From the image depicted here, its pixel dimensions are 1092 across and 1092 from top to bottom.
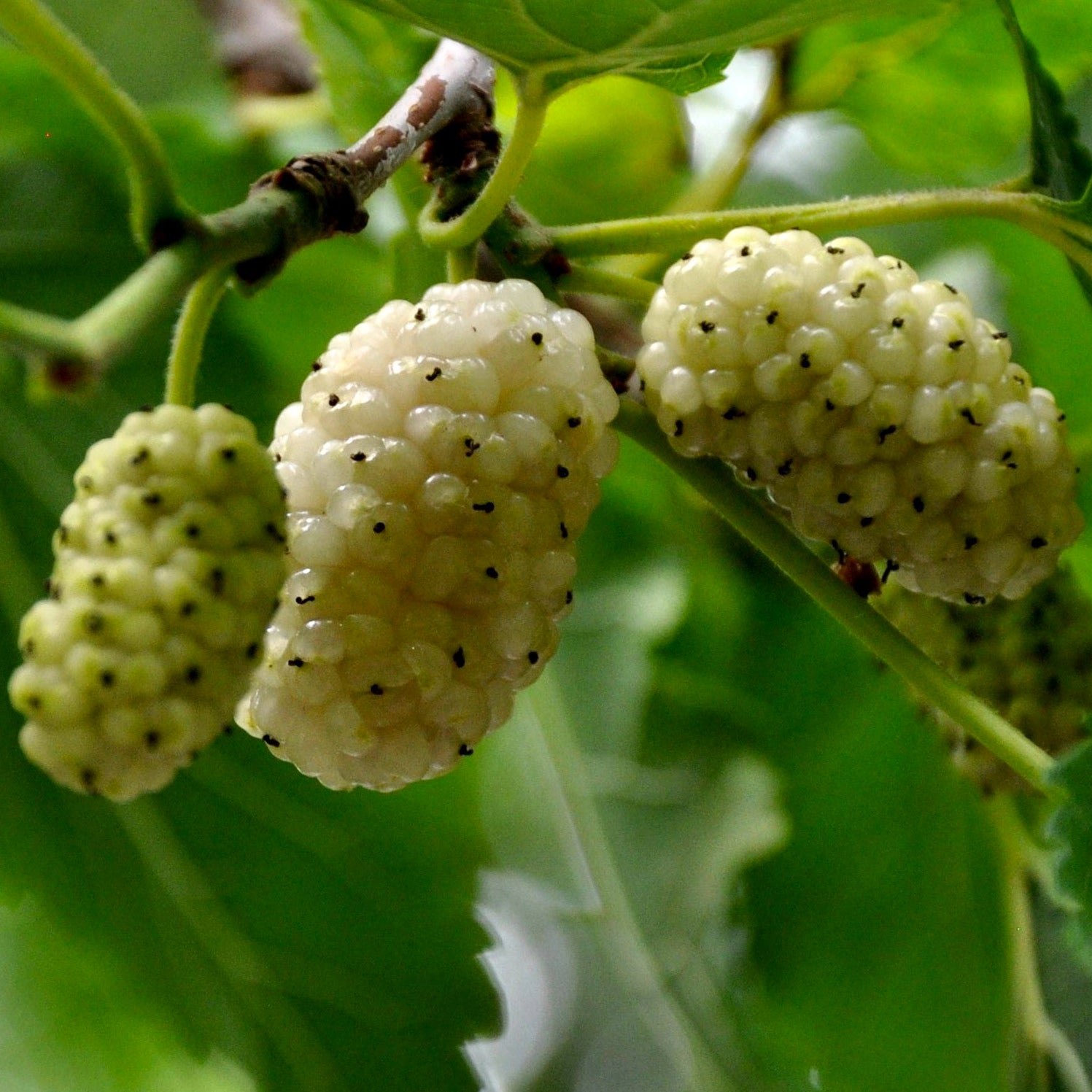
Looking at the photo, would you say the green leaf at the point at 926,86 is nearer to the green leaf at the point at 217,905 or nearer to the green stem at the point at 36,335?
the green leaf at the point at 217,905

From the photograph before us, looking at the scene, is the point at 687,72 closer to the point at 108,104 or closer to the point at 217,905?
the point at 108,104

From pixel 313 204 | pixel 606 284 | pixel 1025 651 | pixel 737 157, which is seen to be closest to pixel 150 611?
pixel 313 204

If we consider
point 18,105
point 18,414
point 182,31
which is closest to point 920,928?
point 18,414

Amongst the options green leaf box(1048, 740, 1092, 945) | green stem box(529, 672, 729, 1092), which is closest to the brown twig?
green leaf box(1048, 740, 1092, 945)

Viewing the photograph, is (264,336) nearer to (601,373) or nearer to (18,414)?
(18,414)

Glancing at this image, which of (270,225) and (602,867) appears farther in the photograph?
(602,867)

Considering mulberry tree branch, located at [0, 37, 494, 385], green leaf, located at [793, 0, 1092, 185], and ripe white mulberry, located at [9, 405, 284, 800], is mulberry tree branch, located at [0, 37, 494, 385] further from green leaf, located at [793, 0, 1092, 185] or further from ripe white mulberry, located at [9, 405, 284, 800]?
green leaf, located at [793, 0, 1092, 185]

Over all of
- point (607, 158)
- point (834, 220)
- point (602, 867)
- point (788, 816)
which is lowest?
point (602, 867)
